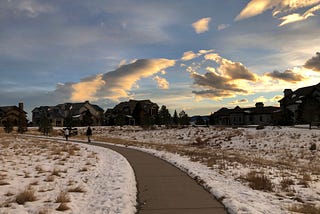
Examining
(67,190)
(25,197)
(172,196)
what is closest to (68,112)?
(67,190)

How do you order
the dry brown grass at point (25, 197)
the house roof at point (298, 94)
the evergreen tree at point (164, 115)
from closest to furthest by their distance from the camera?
the dry brown grass at point (25, 197), the house roof at point (298, 94), the evergreen tree at point (164, 115)

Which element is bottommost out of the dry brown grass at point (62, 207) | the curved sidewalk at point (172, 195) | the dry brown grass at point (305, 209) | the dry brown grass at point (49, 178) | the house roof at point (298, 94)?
the dry brown grass at point (305, 209)

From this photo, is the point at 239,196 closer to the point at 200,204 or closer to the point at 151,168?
the point at 200,204

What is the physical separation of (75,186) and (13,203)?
2.59 metres

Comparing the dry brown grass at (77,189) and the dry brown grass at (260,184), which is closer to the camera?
the dry brown grass at (77,189)

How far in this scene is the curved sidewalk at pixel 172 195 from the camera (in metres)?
7.93

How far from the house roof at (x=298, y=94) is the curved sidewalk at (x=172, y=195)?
62.5 meters

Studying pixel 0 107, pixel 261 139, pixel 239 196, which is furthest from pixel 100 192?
pixel 0 107

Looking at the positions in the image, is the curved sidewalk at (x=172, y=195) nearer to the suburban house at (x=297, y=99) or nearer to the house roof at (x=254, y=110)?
the suburban house at (x=297, y=99)

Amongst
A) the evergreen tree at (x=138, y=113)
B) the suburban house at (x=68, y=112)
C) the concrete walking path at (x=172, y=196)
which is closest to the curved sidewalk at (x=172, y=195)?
the concrete walking path at (x=172, y=196)

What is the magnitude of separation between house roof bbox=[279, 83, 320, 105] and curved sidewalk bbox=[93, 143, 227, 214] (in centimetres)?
6250

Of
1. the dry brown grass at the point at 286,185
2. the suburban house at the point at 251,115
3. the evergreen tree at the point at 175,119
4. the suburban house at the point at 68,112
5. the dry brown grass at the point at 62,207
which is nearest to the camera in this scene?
the dry brown grass at the point at 62,207

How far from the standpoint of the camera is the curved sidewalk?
7.93 m

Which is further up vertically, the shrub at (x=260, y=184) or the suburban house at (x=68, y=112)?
the suburban house at (x=68, y=112)
